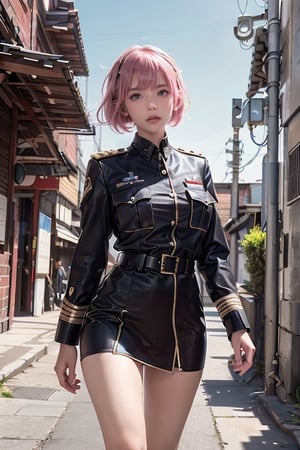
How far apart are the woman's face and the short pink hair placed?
0.06ft

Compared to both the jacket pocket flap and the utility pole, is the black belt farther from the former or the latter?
the utility pole

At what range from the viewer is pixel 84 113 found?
32.5 ft

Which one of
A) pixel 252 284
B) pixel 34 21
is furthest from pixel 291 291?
pixel 34 21

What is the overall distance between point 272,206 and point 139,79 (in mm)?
4912

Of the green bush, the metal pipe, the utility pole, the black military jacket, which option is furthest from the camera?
the metal pipe

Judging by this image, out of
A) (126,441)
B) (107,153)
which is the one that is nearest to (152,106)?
(107,153)

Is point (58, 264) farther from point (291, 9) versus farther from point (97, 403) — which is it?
point (97, 403)

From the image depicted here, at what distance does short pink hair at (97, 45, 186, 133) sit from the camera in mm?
2273

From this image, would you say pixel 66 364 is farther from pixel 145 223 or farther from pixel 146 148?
pixel 146 148

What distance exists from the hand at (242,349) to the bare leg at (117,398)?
1.47 ft

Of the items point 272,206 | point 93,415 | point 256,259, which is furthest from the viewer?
point 256,259

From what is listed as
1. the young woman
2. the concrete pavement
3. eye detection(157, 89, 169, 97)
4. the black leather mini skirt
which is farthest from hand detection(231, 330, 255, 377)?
the concrete pavement

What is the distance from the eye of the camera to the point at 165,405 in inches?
85.0

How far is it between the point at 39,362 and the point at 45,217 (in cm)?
913
